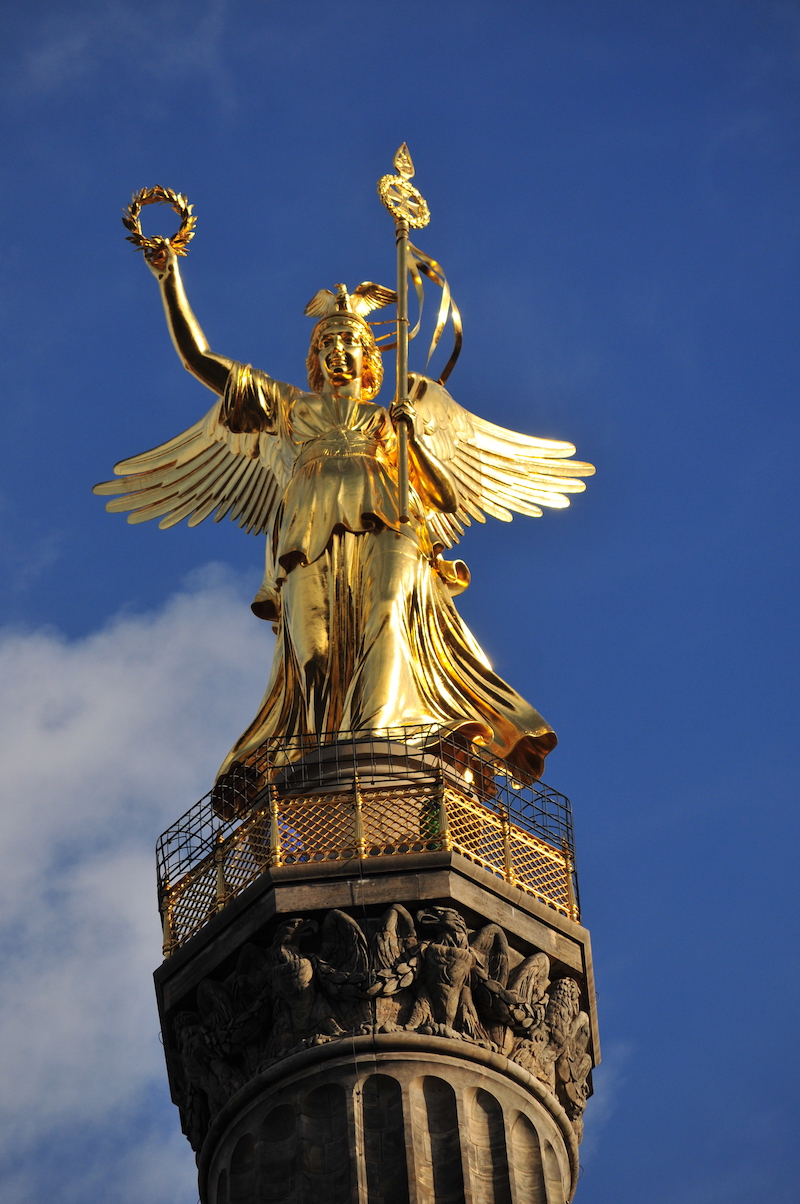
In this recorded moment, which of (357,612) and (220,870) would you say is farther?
(357,612)

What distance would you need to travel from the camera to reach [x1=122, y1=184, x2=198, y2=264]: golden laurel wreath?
31906 mm

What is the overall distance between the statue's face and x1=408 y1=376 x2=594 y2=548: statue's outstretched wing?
741 millimetres

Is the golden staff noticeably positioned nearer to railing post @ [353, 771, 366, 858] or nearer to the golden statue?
the golden statue

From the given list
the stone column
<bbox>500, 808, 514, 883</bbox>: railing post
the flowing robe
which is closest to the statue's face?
the flowing robe

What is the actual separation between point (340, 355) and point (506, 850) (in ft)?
25.4

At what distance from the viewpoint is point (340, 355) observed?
1291 inches

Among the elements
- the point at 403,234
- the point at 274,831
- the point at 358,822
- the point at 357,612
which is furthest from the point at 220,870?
the point at 403,234

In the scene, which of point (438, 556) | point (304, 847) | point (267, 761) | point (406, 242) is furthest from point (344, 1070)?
point (406, 242)

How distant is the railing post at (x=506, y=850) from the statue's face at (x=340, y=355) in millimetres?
6923

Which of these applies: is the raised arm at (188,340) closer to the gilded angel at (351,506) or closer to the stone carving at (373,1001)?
the gilded angel at (351,506)

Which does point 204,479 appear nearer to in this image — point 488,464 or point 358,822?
point 488,464

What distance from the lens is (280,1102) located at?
85.1 ft

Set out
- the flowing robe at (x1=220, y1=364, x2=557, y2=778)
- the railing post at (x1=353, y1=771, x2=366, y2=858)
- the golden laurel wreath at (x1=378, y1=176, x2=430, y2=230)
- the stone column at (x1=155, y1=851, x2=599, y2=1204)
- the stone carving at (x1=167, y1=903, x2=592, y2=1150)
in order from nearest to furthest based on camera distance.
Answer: the stone column at (x1=155, y1=851, x2=599, y2=1204) < the stone carving at (x1=167, y1=903, x2=592, y2=1150) < the railing post at (x1=353, y1=771, x2=366, y2=858) < the flowing robe at (x1=220, y1=364, x2=557, y2=778) < the golden laurel wreath at (x1=378, y1=176, x2=430, y2=230)

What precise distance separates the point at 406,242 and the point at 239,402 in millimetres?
2916
